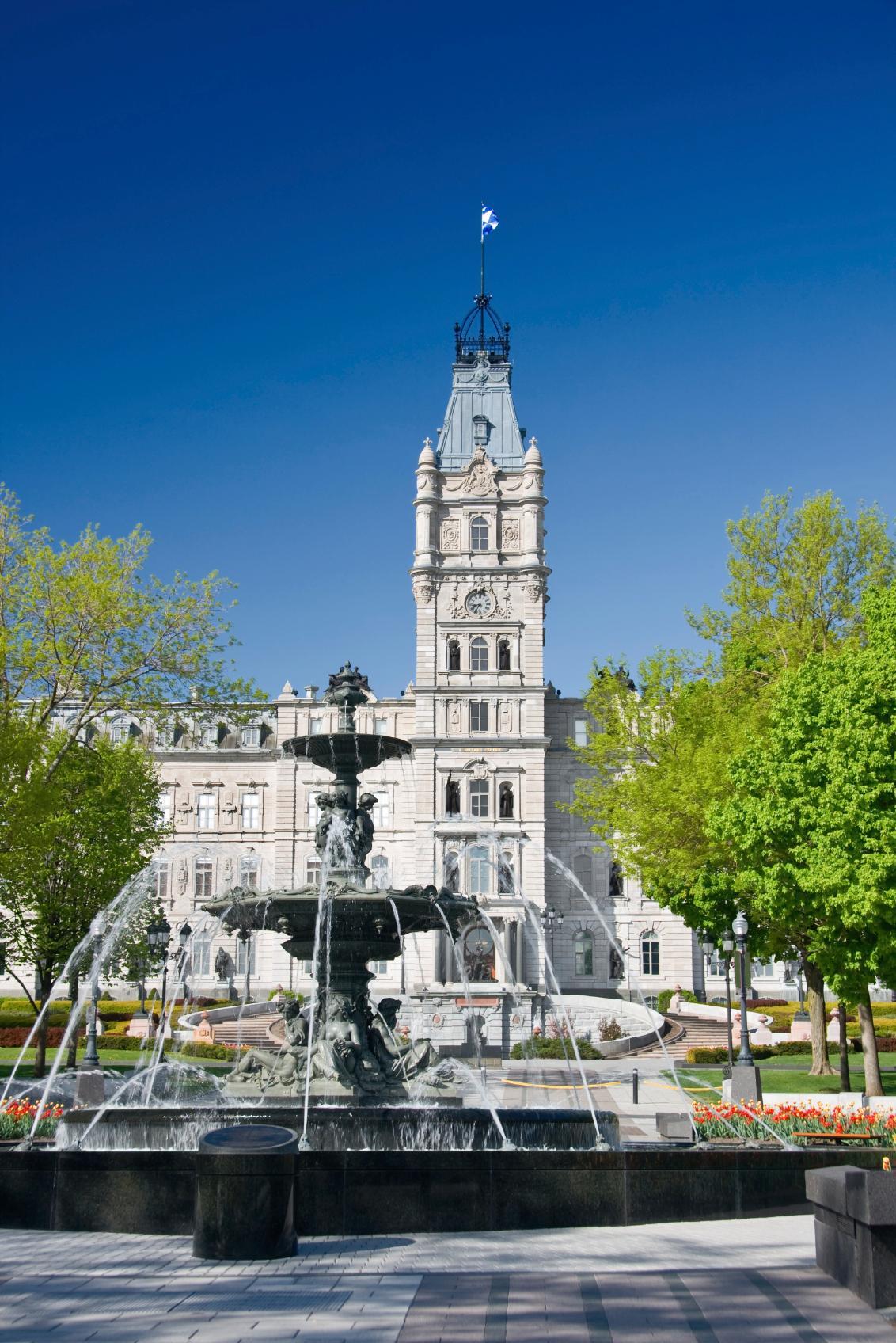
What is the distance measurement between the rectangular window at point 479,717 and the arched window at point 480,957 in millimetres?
10360

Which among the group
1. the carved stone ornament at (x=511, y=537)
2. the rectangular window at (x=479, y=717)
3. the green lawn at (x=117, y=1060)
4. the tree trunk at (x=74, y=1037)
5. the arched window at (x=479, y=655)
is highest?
the carved stone ornament at (x=511, y=537)

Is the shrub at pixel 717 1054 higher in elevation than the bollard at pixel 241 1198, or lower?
lower

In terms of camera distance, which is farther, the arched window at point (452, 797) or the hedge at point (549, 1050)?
the arched window at point (452, 797)

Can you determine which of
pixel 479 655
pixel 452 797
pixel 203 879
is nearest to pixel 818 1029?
pixel 452 797

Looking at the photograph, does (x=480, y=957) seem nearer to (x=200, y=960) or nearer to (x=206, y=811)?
(x=200, y=960)

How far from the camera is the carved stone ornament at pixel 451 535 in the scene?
69.1 meters

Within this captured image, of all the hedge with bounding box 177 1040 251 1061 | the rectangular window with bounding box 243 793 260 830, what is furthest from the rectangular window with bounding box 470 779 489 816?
the hedge with bounding box 177 1040 251 1061

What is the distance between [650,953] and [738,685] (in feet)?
110

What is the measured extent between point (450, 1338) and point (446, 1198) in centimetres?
444

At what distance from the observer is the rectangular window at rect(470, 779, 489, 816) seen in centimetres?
6616

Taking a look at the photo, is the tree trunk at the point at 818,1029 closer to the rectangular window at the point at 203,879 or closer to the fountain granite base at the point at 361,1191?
the fountain granite base at the point at 361,1191

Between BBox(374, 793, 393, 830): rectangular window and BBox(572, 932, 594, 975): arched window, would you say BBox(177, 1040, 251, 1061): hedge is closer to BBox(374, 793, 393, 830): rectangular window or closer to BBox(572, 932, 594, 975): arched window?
BBox(374, 793, 393, 830): rectangular window

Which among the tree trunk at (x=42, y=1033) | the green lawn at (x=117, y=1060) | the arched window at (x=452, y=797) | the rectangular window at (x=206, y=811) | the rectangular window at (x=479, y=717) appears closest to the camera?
the tree trunk at (x=42, y=1033)

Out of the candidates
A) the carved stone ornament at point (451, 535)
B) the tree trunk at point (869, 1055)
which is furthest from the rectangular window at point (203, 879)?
the tree trunk at point (869, 1055)
